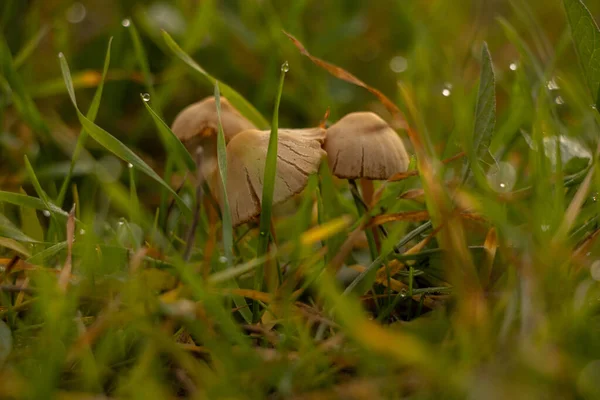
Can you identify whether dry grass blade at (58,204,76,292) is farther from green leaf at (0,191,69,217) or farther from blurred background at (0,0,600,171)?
blurred background at (0,0,600,171)

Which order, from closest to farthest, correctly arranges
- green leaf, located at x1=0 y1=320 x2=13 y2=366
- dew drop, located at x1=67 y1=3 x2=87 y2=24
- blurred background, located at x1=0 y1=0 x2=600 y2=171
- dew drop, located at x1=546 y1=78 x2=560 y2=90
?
green leaf, located at x1=0 y1=320 x2=13 y2=366 < dew drop, located at x1=546 y1=78 x2=560 y2=90 < blurred background, located at x1=0 y1=0 x2=600 y2=171 < dew drop, located at x1=67 y1=3 x2=87 y2=24

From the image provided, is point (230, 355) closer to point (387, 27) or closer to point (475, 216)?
point (475, 216)

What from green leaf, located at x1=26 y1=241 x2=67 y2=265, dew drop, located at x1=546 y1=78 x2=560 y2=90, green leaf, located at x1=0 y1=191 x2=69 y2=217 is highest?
dew drop, located at x1=546 y1=78 x2=560 y2=90

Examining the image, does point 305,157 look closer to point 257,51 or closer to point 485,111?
point 485,111

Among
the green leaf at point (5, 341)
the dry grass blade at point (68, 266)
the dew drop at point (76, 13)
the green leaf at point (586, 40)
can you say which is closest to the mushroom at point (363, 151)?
the green leaf at point (586, 40)

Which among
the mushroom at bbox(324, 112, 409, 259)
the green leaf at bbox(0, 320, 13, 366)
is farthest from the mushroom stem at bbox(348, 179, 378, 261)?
the green leaf at bbox(0, 320, 13, 366)

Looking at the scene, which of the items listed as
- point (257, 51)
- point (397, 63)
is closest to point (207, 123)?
point (257, 51)
